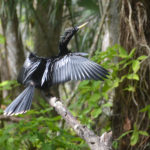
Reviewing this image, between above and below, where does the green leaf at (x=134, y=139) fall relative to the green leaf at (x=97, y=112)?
below

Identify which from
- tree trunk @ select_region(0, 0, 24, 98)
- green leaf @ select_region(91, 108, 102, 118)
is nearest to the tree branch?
green leaf @ select_region(91, 108, 102, 118)

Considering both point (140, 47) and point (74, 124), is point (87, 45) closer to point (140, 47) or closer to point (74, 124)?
point (140, 47)

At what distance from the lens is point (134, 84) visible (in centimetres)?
322

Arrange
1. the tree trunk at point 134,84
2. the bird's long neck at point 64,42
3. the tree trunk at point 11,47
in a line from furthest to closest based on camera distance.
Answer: the tree trunk at point 11,47 < the tree trunk at point 134,84 < the bird's long neck at point 64,42

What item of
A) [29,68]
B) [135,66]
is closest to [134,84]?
[135,66]

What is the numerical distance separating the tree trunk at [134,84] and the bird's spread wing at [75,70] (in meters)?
0.85

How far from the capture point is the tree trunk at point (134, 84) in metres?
3.25

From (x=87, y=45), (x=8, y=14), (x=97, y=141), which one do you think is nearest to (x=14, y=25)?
(x=8, y=14)

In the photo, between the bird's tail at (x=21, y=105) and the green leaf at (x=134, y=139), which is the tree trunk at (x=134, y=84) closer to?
the green leaf at (x=134, y=139)

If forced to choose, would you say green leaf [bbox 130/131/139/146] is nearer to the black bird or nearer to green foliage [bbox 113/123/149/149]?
green foliage [bbox 113/123/149/149]

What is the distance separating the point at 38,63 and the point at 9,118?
0.66 metres

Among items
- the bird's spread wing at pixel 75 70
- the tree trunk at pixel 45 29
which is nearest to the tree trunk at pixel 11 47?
the tree trunk at pixel 45 29

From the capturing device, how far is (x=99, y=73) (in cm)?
235

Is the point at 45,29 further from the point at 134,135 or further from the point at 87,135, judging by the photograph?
the point at 87,135
